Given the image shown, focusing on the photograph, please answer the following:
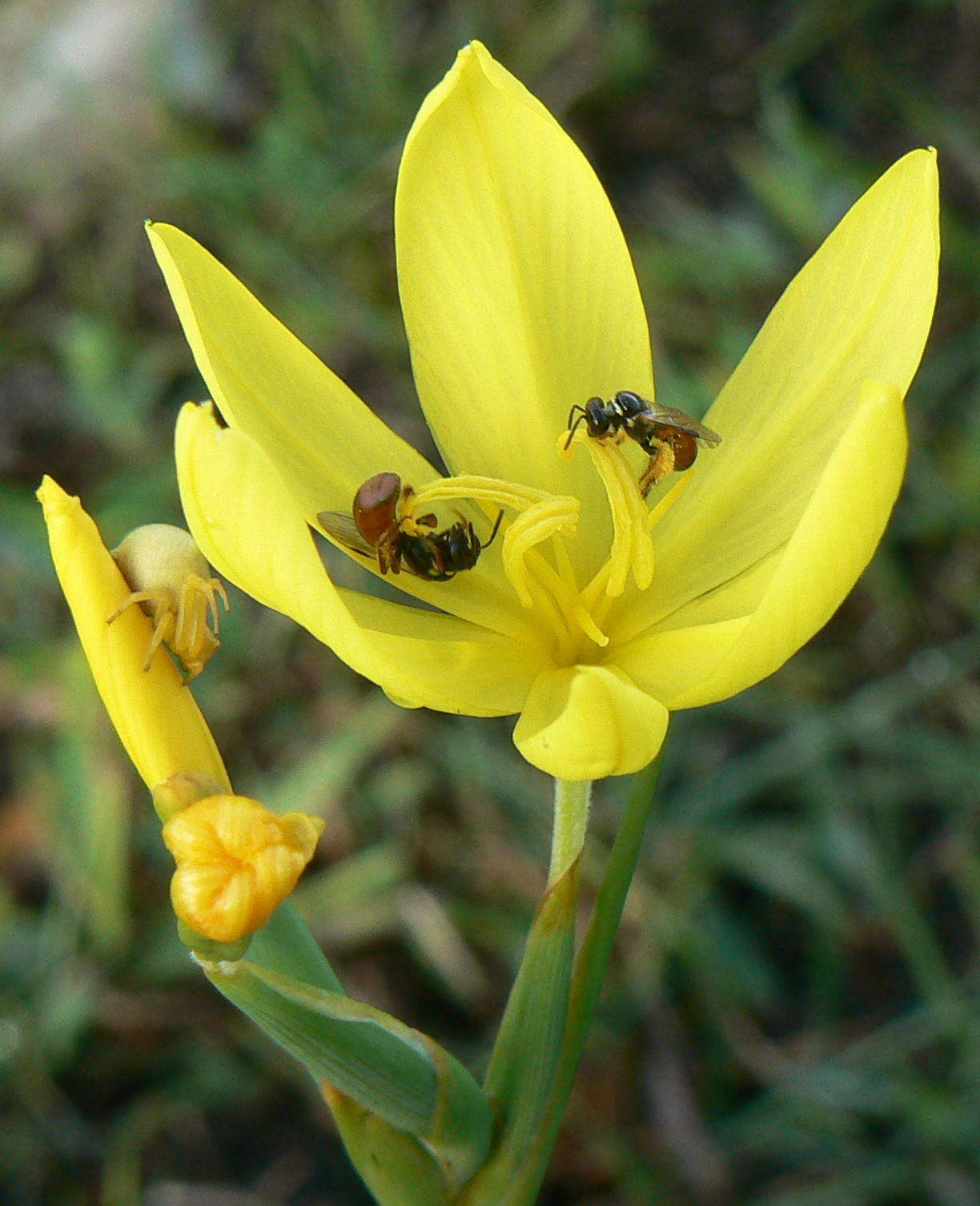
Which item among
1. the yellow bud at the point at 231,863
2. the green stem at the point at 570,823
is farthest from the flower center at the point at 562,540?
the yellow bud at the point at 231,863

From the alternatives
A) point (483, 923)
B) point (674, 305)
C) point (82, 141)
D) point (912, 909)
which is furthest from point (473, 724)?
point (82, 141)

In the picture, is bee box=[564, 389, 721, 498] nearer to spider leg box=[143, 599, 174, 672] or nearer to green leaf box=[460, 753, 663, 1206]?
green leaf box=[460, 753, 663, 1206]

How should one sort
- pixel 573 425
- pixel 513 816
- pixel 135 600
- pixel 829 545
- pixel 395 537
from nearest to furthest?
pixel 829 545
pixel 135 600
pixel 395 537
pixel 573 425
pixel 513 816

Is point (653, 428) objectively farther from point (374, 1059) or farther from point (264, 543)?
point (374, 1059)

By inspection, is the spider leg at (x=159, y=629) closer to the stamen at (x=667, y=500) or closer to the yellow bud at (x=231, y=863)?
the yellow bud at (x=231, y=863)

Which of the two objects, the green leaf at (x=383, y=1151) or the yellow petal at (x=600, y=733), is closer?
the yellow petal at (x=600, y=733)

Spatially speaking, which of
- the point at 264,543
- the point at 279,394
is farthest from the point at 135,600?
the point at 279,394

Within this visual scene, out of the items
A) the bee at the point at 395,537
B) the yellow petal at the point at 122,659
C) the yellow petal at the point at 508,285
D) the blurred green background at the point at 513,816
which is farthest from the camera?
the blurred green background at the point at 513,816
